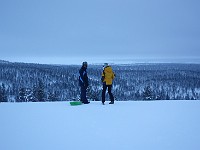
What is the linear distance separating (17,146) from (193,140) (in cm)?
464

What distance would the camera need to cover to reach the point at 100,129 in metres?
7.80

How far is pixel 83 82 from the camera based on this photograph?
43.3 feet

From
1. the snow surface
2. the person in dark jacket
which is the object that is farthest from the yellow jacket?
the snow surface

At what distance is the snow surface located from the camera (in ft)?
21.1

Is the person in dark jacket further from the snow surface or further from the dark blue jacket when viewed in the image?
the snow surface

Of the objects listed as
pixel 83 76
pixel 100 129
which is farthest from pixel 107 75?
pixel 100 129

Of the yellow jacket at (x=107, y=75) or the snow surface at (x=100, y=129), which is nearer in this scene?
the snow surface at (x=100, y=129)

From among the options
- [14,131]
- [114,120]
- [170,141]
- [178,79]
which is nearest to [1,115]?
[14,131]

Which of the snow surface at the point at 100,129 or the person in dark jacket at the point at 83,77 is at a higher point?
the person in dark jacket at the point at 83,77

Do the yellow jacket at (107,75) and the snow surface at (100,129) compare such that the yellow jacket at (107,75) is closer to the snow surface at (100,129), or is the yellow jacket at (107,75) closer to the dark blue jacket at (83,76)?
the dark blue jacket at (83,76)

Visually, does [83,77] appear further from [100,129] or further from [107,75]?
[100,129]

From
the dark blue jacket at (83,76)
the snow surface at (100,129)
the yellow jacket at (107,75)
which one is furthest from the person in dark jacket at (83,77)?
the snow surface at (100,129)

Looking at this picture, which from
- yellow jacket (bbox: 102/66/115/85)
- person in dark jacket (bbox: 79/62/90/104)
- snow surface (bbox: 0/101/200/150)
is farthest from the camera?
yellow jacket (bbox: 102/66/115/85)

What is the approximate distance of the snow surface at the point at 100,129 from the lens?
6.44 m
